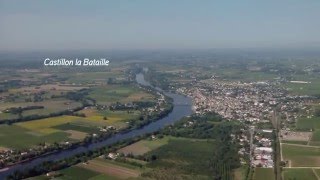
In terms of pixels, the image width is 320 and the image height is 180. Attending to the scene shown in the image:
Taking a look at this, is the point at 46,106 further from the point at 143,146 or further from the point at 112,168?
the point at 112,168

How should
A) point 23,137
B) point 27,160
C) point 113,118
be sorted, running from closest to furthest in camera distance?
point 27,160
point 23,137
point 113,118

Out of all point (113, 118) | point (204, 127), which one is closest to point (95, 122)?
point (113, 118)

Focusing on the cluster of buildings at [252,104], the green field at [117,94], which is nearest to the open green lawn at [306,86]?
the cluster of buildings at [252,104]

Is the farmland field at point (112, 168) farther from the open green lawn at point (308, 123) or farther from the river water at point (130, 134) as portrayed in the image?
the open green lawn at point (308, 123)

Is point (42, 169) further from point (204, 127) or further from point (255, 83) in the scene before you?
point (255, 83)

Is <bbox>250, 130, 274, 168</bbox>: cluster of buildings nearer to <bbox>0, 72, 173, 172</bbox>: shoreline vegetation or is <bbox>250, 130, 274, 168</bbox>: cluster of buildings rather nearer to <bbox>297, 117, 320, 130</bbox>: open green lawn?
<bbox>297, 117, 320, 130</bbox>: open green lawn

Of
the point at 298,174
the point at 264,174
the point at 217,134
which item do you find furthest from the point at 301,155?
the point at 217,134
